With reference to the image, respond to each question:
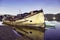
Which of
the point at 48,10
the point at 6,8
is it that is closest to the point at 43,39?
the point at 48,10

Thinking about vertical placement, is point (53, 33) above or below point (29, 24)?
below

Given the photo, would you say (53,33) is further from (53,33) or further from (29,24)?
(29,24)

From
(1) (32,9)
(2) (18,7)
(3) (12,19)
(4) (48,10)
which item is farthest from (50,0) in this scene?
(3) (12,19)

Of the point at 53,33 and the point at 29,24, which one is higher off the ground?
the point at 29,24

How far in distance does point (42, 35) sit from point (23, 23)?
26 cm

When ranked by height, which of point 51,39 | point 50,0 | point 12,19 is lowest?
point 51,39

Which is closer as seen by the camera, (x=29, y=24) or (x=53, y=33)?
(x=29, y=24)

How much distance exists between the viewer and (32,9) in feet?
5.19

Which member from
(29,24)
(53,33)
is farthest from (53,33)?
(29,24)

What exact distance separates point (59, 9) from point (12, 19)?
0.55 m

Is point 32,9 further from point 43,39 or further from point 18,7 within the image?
point 43,39

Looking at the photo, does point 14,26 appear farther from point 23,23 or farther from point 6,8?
point 6,8

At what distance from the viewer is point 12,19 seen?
4.95ft

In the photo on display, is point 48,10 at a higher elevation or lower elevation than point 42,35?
higher
